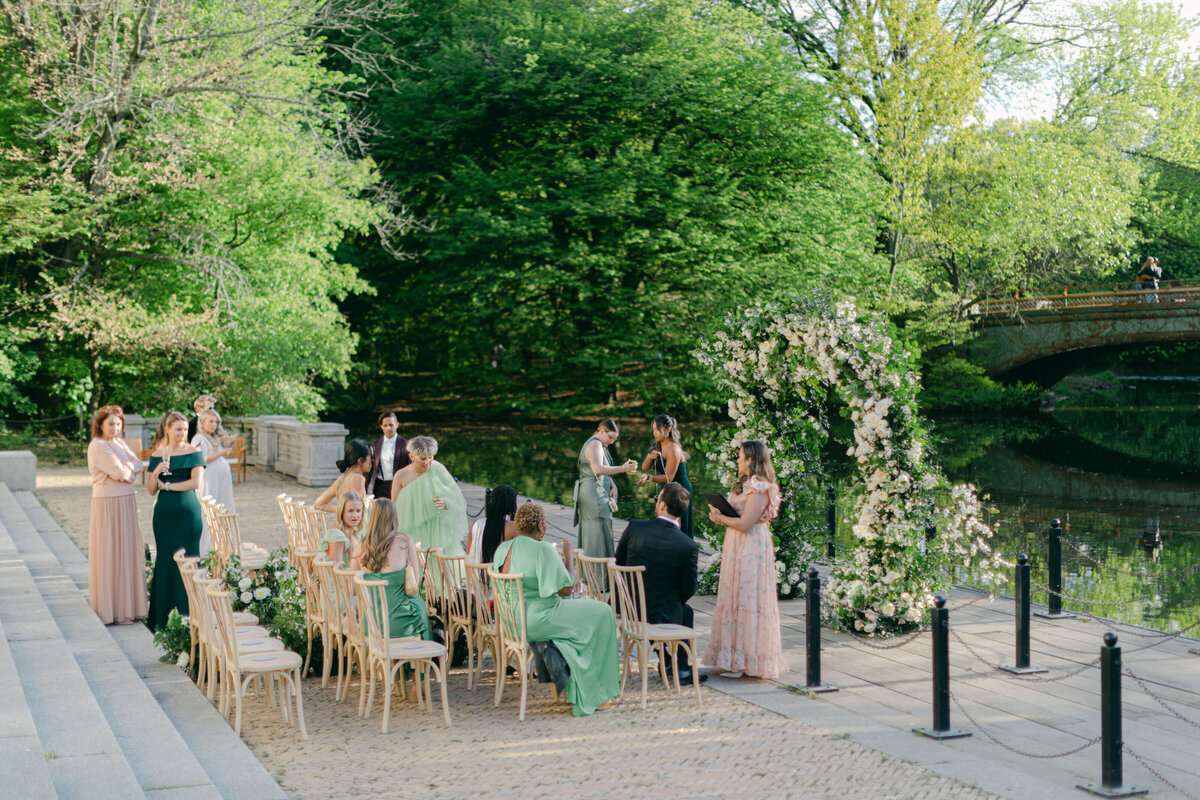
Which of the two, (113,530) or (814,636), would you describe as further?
(113,530)

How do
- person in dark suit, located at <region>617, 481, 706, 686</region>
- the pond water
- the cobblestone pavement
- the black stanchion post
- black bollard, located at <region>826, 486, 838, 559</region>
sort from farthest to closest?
the pond water < black bollard, located at <region>826, 486, 838, 559</region> < the black stanchion post < person in dark suit, located at <region>617, 481, 706, 686</region> < the cobblestone pavement

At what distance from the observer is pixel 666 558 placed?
8.66m

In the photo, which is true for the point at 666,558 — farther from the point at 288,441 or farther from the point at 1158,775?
the point at 288,441

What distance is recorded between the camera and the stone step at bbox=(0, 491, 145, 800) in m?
6.01

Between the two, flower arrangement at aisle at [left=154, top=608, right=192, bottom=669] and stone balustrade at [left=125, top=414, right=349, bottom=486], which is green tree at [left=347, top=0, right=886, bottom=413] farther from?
flower arrangement at aisle at [left=154, top=608, right=192, bottom=669]

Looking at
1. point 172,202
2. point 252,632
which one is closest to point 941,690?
point 252,632

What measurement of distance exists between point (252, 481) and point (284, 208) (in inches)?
275

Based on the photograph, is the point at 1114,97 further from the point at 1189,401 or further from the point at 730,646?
the point at 730,646

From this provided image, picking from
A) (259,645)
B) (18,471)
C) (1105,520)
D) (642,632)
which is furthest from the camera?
(1105,520)

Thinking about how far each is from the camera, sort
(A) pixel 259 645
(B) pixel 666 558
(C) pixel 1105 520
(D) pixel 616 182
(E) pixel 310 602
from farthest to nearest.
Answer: (D) pixel 616 182 < (C) pixel 1105 520 < (E) pixel 310 602 < (B) pixel 666 558 < (A) pixel 259 645

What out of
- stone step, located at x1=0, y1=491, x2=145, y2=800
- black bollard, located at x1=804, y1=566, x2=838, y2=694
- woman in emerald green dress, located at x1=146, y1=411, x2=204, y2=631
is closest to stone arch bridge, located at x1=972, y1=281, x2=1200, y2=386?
black bollard, located at x1=804, y1=566, x2=838, y2=694

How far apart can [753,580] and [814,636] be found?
65cm

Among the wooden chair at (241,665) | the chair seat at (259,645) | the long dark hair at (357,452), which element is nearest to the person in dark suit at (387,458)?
the long dark hair at (357,452)

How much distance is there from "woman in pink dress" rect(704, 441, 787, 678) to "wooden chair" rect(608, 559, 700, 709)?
21.1 inches
